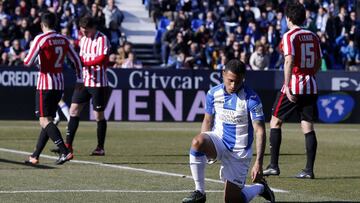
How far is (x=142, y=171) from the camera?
14.1 metres

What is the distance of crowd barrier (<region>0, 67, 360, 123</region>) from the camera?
26734mm

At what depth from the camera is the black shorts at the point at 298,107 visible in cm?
1370

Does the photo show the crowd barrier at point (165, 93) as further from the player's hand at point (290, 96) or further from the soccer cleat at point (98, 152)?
the player's hand at point (290, 96)

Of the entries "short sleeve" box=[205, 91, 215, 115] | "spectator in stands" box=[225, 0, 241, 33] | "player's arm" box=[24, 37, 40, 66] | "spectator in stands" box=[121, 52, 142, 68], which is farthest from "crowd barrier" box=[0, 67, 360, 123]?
"short sleeve" box=[205, 91, 215, 115]

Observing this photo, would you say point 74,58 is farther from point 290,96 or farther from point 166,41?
point 166,41

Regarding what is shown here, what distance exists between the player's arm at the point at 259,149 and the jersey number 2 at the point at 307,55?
12.1 ft

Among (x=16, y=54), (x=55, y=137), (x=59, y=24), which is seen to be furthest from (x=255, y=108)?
(x=59, y=24)

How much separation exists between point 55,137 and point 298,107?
339cm

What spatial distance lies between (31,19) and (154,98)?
205 inches

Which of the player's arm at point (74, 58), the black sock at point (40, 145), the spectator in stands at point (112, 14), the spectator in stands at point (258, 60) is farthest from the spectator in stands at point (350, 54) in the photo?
the black sock at point (40, 145)

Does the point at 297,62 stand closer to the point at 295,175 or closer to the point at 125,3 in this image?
the point at 295,175

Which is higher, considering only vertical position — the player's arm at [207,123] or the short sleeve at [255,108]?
the short sleeve at [255,108]

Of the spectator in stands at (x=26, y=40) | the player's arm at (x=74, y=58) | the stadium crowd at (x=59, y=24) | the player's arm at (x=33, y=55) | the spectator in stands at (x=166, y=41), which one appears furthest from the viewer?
the spectator in stands at (x=166, y=41)

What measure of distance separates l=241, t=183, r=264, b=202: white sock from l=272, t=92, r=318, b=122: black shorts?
327 cm
